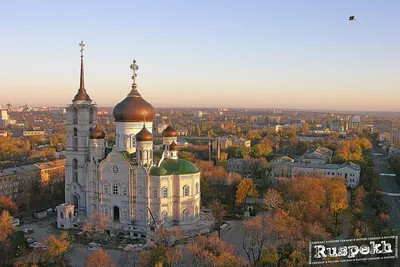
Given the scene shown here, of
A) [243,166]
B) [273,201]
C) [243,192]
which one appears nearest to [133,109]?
[243,192]

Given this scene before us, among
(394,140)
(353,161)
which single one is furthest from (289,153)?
(394,140)

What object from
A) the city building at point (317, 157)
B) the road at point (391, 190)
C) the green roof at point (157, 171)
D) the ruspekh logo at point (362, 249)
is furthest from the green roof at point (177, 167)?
the city building at point (317, 157)

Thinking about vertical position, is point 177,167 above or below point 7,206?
above

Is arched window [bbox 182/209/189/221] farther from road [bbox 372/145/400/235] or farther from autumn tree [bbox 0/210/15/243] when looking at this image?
road [bbox 372/145/400/235]

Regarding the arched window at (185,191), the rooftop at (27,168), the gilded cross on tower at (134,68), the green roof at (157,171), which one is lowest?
the rooftop at (27,168)

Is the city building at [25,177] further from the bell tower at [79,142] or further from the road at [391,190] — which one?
the road at [391,190]

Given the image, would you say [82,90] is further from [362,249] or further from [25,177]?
[362,249]
